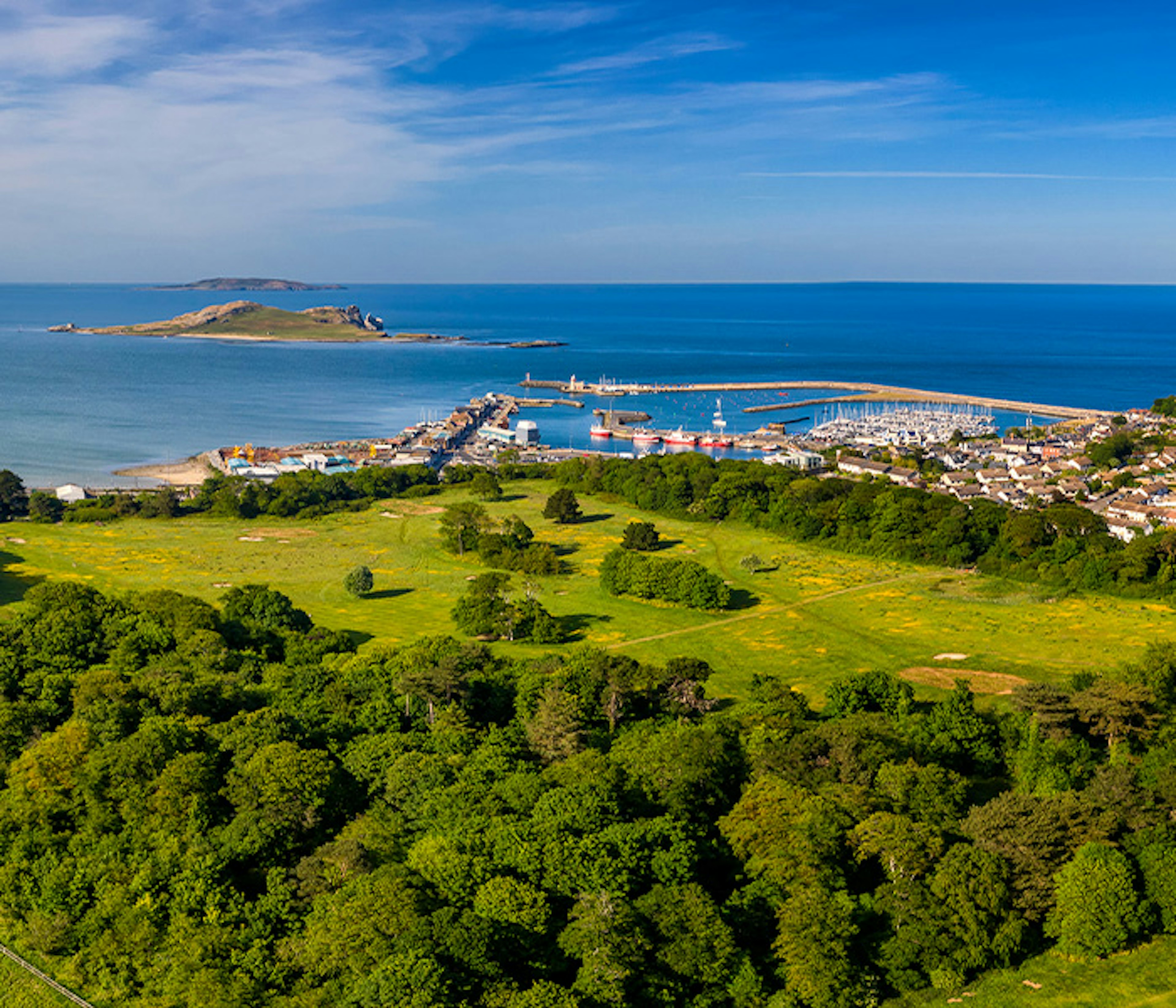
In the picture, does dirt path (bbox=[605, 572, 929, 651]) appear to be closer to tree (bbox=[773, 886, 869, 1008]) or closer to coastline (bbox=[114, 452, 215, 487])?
tree (bbox=[773, 886, 869, 1008])

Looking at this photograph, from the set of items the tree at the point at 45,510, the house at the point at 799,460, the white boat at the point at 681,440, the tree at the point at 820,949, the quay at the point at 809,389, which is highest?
the quay at the point at 809,389

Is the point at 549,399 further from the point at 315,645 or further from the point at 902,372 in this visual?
the point at 315,645

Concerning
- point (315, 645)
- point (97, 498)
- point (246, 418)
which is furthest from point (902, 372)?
point (315, 645)

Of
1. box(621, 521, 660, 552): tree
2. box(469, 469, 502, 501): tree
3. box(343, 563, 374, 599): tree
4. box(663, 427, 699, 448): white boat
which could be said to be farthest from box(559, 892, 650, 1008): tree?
box(663, 427, 699, 448): white boat

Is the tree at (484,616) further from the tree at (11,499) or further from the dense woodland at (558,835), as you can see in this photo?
the tree at (11,499)

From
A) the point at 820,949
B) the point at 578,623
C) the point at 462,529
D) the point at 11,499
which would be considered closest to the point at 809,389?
the point at 462,529

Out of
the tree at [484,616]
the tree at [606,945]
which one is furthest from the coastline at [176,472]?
the tree at [606,945]

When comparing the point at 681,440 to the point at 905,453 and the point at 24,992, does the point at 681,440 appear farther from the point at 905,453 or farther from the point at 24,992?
the point at 24,992

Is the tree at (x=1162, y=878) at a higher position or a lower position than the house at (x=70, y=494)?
lower

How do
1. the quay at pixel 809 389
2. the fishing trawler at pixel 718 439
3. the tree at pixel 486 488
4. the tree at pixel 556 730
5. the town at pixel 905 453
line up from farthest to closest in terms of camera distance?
the quay at pixel 809 389 → the fishing trawler at pixel 718 439 → the tree at pixel 486 488 → the town at pixel 905 453 → the tree at pixel 556 730
